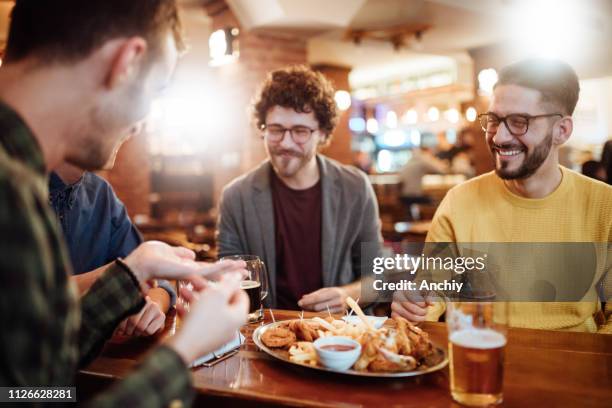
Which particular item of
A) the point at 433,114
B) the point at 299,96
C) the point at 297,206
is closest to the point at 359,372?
the point at 297,206

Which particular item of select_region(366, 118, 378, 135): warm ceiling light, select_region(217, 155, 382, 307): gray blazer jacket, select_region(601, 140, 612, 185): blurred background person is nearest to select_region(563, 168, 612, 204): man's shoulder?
select_region(217, 155, 382, 307): gray blazer jacket

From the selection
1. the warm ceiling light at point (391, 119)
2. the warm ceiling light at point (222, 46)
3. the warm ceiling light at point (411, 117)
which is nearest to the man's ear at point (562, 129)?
the warm ceiling light at point (222, 46)

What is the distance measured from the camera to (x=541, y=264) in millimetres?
1893

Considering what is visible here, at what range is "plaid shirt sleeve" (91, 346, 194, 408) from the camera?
739mm

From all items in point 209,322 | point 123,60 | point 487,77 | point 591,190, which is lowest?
point 209,322

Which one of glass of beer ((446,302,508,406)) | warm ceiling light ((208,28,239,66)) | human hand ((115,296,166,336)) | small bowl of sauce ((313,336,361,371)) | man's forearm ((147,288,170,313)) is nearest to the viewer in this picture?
glass of beer ((446,302,508,406))

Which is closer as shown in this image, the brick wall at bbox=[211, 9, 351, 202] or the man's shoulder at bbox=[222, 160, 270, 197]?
the man's shoulder at bbox=[222, 160, 270, 197]

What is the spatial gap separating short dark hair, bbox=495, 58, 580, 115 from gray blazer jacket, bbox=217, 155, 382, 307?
904mm

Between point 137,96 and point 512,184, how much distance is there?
1497mm

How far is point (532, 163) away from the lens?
185 cm

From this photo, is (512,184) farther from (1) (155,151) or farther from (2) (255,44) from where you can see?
(1) (155,151)

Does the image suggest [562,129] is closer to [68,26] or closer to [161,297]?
[161,297]

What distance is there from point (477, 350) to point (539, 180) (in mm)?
1091

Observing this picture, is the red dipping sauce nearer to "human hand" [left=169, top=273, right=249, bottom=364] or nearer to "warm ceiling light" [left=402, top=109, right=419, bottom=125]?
"human hand" [left=169, top=273, right=249, bottom=364]
